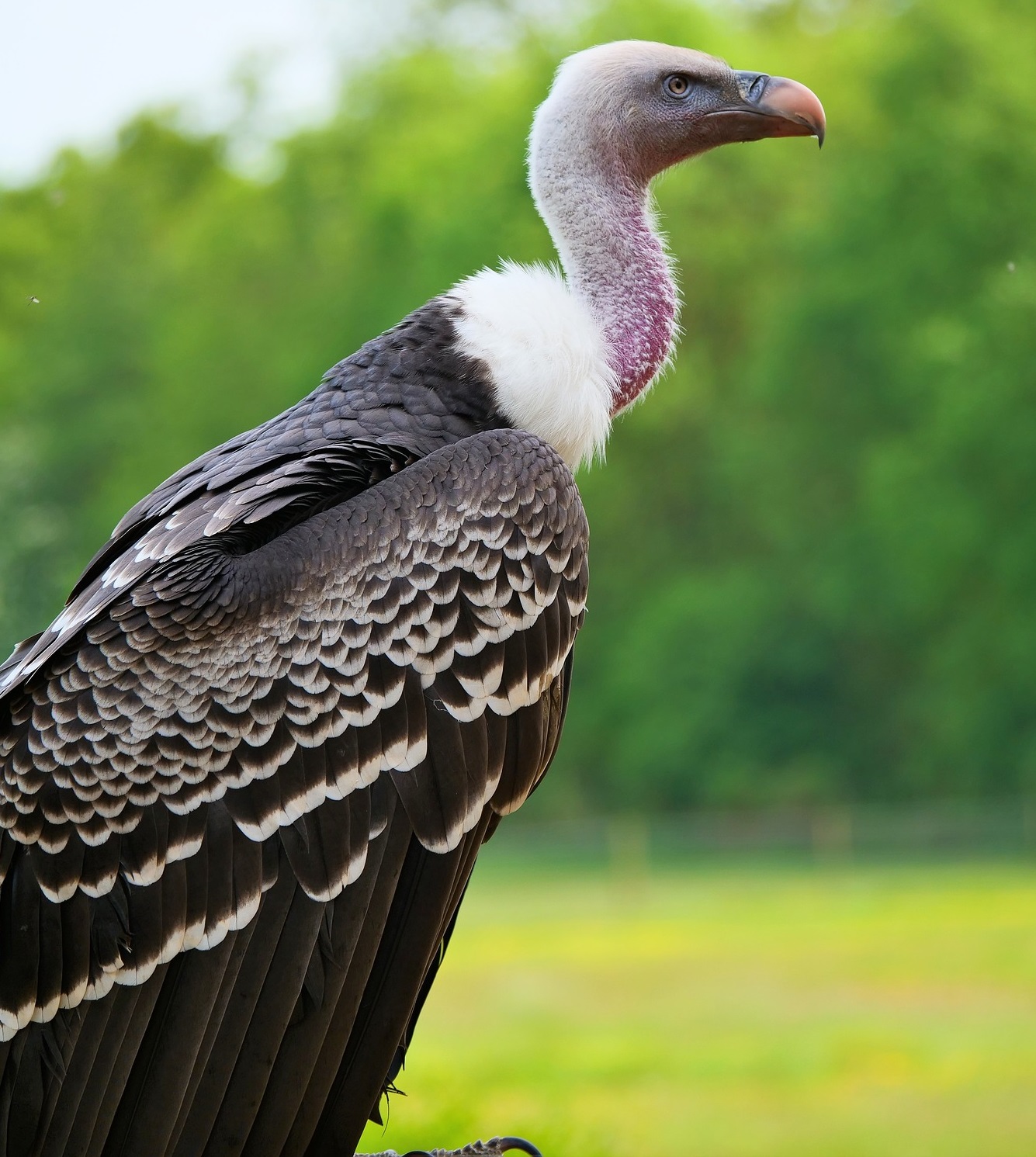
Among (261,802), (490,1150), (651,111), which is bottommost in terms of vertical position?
(490,1150)

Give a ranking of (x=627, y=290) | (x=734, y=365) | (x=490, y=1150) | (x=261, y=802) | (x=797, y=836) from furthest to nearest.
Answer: (x=734, y=365) → (x=797, y=836) → (x=627, y=290) → (x=490, y=1150) → (x=261, y=802)

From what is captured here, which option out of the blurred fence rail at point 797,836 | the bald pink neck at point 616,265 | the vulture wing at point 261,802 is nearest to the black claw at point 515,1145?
the vulture wing at point 261,802

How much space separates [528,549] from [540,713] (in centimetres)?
41

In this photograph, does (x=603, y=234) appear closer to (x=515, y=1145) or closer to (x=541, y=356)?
(x=541, y=356)

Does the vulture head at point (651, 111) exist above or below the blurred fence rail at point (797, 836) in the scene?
below

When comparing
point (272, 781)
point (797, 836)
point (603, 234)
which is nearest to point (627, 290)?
point (603, 234)

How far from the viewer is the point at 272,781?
12.2 ft

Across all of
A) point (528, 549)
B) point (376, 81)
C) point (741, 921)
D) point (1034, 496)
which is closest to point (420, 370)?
point (528, 549)

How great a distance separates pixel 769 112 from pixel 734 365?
118ft

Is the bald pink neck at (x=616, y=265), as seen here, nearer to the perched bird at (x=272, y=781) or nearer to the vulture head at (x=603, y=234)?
the vulture head at (x=603, y=234)

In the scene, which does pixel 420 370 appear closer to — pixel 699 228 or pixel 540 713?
pixel 540 713

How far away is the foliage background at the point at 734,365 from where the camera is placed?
32219 mm

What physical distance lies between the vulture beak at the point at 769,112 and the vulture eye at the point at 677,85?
4.3 inches

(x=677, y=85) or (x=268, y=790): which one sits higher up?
(x=677, y=85)
